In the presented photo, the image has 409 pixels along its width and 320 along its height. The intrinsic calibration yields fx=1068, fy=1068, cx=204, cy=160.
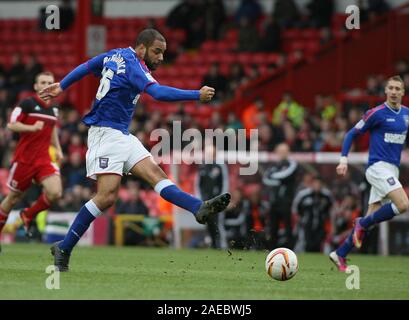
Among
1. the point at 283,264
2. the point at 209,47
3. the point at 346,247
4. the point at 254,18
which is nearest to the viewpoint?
the point at 283,264

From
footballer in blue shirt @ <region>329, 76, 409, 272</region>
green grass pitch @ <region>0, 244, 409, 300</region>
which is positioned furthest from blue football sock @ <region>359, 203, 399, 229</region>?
green grass pitch @ <region>0, 244, 409, 300</region>

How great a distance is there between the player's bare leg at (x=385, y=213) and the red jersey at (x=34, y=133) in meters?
4.29

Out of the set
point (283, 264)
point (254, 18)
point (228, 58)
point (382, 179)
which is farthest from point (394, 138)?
point (254, 18)

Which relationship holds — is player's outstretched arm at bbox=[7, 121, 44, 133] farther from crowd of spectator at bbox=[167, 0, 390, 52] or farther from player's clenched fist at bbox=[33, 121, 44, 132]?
crowd of spectator at bbox=[167, 0, 390, 52]

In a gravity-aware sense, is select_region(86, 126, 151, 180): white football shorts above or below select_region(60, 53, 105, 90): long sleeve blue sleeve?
below

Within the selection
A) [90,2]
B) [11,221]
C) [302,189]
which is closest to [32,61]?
[90,2]

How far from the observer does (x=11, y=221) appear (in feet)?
61.6

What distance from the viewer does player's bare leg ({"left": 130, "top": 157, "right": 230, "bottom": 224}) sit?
972cm

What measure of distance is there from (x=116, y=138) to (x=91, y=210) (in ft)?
2.40

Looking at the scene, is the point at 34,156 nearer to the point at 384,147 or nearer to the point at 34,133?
the point at 34,133

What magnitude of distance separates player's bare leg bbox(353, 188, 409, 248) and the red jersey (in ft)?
14.1

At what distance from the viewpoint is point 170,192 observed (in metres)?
10.2

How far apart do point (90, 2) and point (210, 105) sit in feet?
12.0

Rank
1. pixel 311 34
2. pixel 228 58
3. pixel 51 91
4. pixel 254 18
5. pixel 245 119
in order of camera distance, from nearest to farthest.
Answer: pixel 51 91, pixel 245 119, pixel 311 34, pixel 228 58, pixel 254 18
